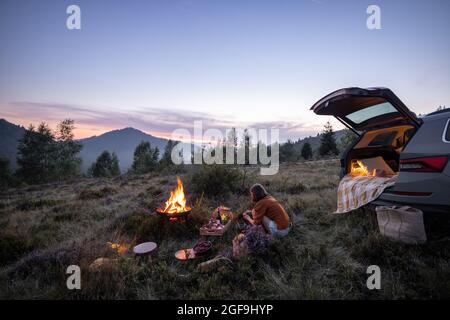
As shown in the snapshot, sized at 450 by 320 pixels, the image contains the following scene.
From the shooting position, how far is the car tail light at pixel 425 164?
297 centimetres

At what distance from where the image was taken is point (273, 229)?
13.9 ft

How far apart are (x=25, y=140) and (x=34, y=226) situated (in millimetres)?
50508

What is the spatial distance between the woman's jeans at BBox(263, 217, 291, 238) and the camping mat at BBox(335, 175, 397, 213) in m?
1.71

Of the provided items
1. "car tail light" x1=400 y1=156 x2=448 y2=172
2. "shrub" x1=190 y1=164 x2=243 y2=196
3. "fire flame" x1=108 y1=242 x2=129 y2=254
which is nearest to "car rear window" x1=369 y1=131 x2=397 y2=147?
"car tail light" x1=400 y1=156 x2=448 y2=172

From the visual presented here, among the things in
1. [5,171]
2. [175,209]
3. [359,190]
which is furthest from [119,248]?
[5,171]

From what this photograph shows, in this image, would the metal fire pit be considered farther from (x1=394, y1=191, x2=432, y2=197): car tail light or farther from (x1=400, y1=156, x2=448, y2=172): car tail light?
(x1=400, y1=156, x2=448, y2=172): car tail light

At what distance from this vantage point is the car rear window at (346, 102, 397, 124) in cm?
458

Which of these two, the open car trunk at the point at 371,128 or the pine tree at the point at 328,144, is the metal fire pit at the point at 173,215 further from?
the pine tree at the point at 328,144

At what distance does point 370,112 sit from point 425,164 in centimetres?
236

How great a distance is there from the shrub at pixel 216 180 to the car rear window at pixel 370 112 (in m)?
4.66

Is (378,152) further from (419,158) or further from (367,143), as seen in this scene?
(419,158)

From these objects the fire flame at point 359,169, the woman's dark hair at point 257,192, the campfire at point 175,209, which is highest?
the fire flame at point 359,169

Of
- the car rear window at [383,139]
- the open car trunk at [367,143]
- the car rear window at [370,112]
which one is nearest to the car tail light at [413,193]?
the open car trunk at [367,143]
